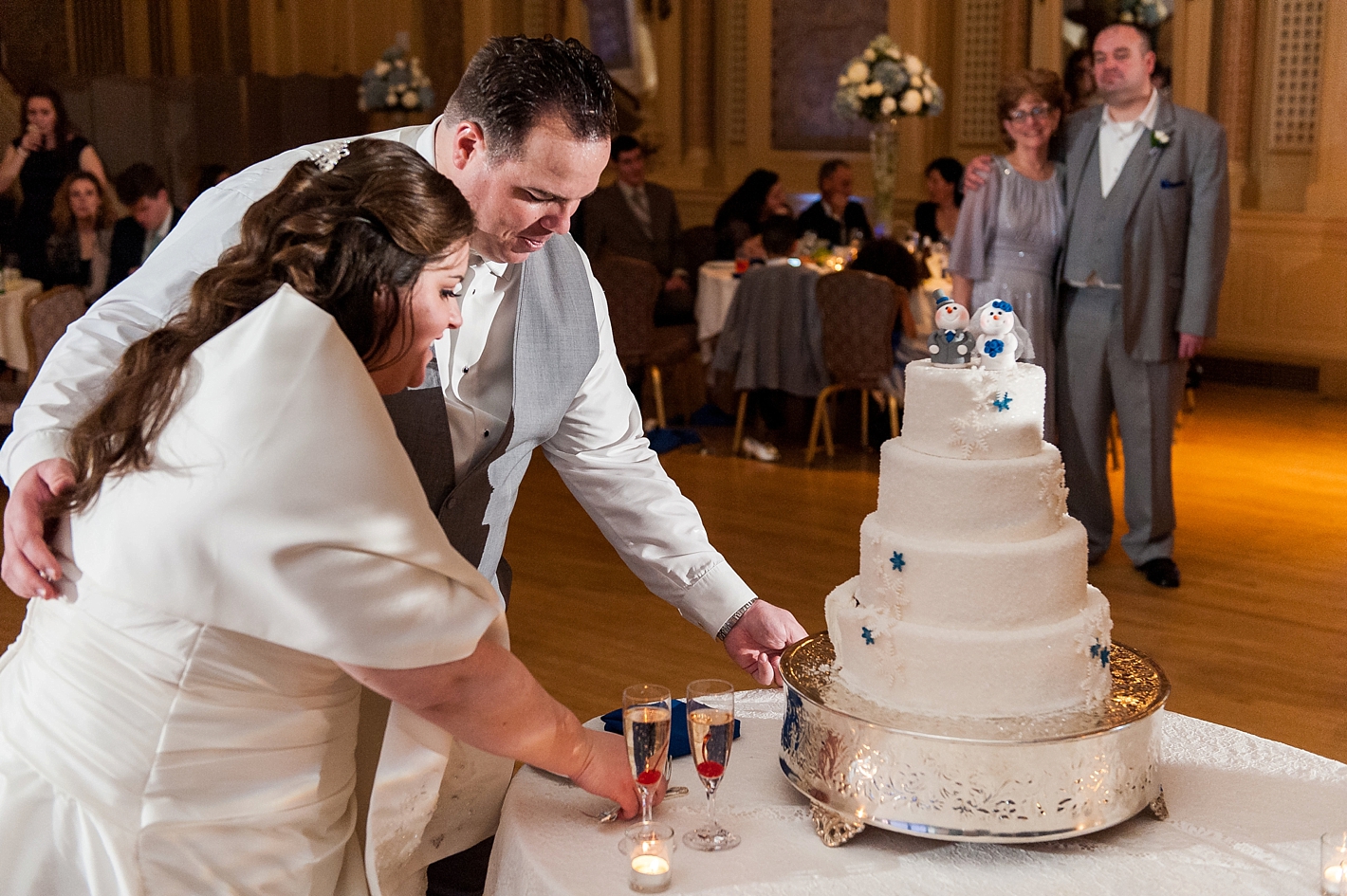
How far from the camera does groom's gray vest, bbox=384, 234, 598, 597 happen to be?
207 centimetres

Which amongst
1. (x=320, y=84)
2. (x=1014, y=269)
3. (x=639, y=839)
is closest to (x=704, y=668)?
(x=1014, y=269)

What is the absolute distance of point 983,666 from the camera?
62.5 inches

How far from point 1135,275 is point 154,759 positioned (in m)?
4.30

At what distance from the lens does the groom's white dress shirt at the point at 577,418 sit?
2.02 metres

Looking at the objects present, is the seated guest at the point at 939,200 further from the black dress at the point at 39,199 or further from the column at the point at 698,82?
the black dress at the point at 39,199

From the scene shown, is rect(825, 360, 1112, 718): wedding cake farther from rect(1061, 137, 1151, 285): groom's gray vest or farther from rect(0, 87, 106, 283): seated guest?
rect(0, 87, 106, 283): seated guest

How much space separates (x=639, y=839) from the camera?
5.16 ft

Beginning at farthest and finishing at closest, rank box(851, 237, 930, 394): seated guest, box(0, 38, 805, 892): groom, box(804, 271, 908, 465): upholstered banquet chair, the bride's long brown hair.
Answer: box(851, 237, 930, 394): seated guest → box(804, 271, 908, 465): upholstered banquet chair → box(0, 38, 805, 892): groom → the bride's long brown hair

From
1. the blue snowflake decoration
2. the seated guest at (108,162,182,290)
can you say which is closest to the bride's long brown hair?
the blue snowflake decoration

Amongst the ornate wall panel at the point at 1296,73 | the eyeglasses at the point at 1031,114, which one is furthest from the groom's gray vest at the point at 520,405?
the ornate wall panel at the point at 1296,73

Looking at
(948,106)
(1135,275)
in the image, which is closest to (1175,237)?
(1135,275)

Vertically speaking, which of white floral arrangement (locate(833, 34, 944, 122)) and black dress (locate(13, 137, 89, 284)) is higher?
white floral arrangement (locate(833, 34, 944, 122))

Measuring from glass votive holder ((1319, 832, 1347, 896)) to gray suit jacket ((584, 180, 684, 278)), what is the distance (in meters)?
7.56

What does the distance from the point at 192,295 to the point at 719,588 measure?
0.91 metres
